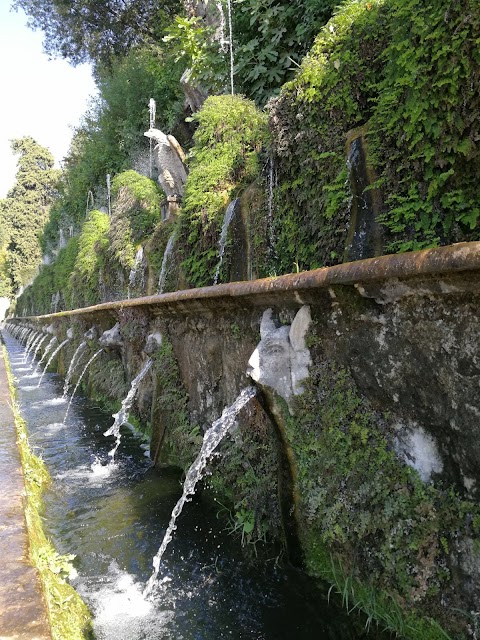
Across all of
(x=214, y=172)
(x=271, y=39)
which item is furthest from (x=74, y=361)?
(x=271, y=39)

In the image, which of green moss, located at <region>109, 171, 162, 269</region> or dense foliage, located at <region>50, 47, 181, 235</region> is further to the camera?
dense foliage, located at <region>50, 47, 181, 235</region>

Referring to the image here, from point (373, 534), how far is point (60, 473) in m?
3.57

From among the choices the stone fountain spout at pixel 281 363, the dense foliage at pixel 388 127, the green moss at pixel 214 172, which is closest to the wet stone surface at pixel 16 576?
the stone fountain spout at pixel 281 363

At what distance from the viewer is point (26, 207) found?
51281mm

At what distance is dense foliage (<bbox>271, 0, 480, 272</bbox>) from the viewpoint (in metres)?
2.77

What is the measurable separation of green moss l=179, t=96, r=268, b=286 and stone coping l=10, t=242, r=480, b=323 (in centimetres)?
276

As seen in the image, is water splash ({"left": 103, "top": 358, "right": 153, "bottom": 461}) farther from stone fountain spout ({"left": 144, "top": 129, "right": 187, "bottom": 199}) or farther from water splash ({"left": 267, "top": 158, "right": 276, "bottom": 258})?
stone fountain spout ({"left": 144, "top": 129, "right": 187, "bottom": 199})

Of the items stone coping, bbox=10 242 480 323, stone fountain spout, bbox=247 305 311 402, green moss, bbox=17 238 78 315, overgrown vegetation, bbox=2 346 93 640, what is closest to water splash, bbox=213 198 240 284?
stone coping, bbox=10 242 480 323

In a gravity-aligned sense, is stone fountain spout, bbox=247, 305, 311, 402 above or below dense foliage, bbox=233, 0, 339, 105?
below

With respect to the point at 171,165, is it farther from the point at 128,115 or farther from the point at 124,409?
the point at 128,115

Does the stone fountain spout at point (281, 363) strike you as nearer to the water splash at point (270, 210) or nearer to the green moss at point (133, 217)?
the water splash at point (270, 210)

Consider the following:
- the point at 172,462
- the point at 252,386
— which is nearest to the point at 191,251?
the point at 172,462

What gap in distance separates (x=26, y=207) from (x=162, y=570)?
54.6 m

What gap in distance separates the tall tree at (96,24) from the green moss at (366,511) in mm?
19097
